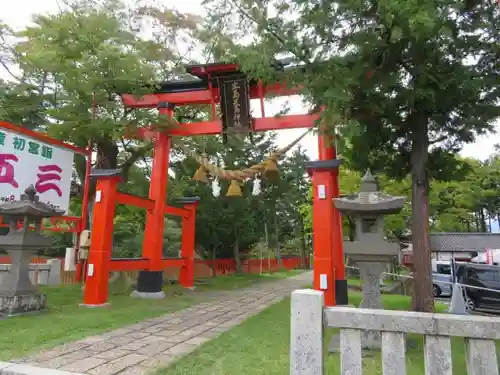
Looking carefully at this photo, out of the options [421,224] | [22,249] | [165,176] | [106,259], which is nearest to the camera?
[421,224]

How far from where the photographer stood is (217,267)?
2359 centimetres

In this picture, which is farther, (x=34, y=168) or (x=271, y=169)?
(x=271, y=169)

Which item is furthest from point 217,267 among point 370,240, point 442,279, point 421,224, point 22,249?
point 370,240

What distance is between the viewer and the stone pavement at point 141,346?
448cm

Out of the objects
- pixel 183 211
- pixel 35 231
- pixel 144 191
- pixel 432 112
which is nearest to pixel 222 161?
pixel 144 191

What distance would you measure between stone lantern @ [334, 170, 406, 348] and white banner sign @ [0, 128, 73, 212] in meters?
7.96

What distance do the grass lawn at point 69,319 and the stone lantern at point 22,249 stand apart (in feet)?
1.17

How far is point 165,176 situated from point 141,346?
263 inches

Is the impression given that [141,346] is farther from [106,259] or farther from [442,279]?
[442,279]

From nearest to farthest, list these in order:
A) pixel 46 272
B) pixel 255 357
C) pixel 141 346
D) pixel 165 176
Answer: pixel 255 357 → pixel 141 346 → pixel 165 176 → pixel 46 272

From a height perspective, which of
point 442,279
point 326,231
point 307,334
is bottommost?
point 442,279

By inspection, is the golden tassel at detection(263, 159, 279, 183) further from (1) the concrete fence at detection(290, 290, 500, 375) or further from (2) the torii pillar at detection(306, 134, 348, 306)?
(1) the concrete fence at detection(290, 290, 500, 375)

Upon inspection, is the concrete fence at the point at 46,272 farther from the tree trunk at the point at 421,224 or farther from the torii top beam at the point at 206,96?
the tree trunk at the point at 421,224

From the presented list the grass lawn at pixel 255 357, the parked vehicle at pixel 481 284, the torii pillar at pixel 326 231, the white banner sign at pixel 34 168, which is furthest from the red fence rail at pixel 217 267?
the parked vehicle at pixel 481 284
